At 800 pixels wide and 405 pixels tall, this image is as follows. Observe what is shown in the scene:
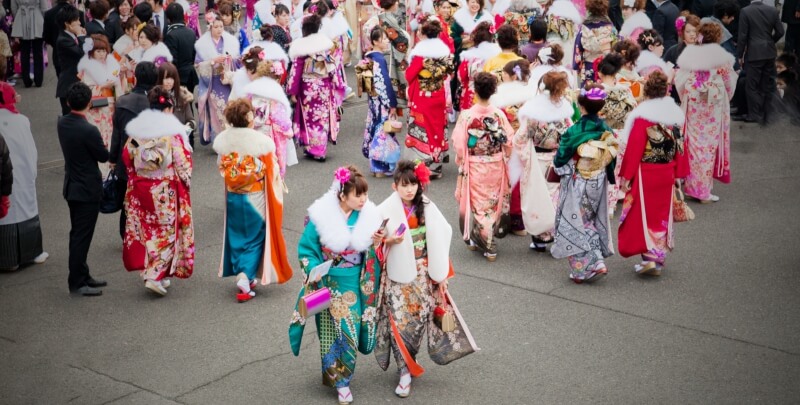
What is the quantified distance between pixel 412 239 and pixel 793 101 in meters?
4.64

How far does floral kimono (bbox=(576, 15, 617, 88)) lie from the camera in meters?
11.6

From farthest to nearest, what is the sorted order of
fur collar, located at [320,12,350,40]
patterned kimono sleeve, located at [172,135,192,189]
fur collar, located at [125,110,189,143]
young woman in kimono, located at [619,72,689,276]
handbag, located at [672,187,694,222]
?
1. fur collar, located at [320,12,350,40]
2. handbag, located at [672,187,694,222]
3. young woman in kimono, located at [619,72,689,276]
4. patterned kimono sleeve, located at [172,135,192,189]
5. fur collar, located at [125,110,189,143]

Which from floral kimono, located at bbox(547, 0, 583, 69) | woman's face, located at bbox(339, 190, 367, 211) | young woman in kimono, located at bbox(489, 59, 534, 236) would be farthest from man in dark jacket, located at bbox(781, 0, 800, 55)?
woman's face, located at bbox(339, 190, 367, 211)

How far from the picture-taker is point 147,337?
734cm

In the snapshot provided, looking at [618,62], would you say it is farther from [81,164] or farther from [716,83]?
[81,164]

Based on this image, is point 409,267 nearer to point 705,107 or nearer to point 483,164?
point 483,164

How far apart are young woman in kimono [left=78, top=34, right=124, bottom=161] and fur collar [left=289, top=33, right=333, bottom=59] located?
2038mm

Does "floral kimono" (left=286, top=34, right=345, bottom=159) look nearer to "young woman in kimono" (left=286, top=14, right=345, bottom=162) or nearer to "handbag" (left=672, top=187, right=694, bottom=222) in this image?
"young woman in kimono" (left=286, top=14, right=345, bottom=162)

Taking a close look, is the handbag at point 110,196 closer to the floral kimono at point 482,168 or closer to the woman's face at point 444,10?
the floral kimono at point 482,168

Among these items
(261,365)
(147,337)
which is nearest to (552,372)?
(261,365)

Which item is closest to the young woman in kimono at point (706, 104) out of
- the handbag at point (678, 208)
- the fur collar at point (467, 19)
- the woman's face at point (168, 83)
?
the handbag at point (678, 208)

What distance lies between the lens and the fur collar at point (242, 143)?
7766mm

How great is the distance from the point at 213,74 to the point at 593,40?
464 centimetres

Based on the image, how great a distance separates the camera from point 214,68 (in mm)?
12266
